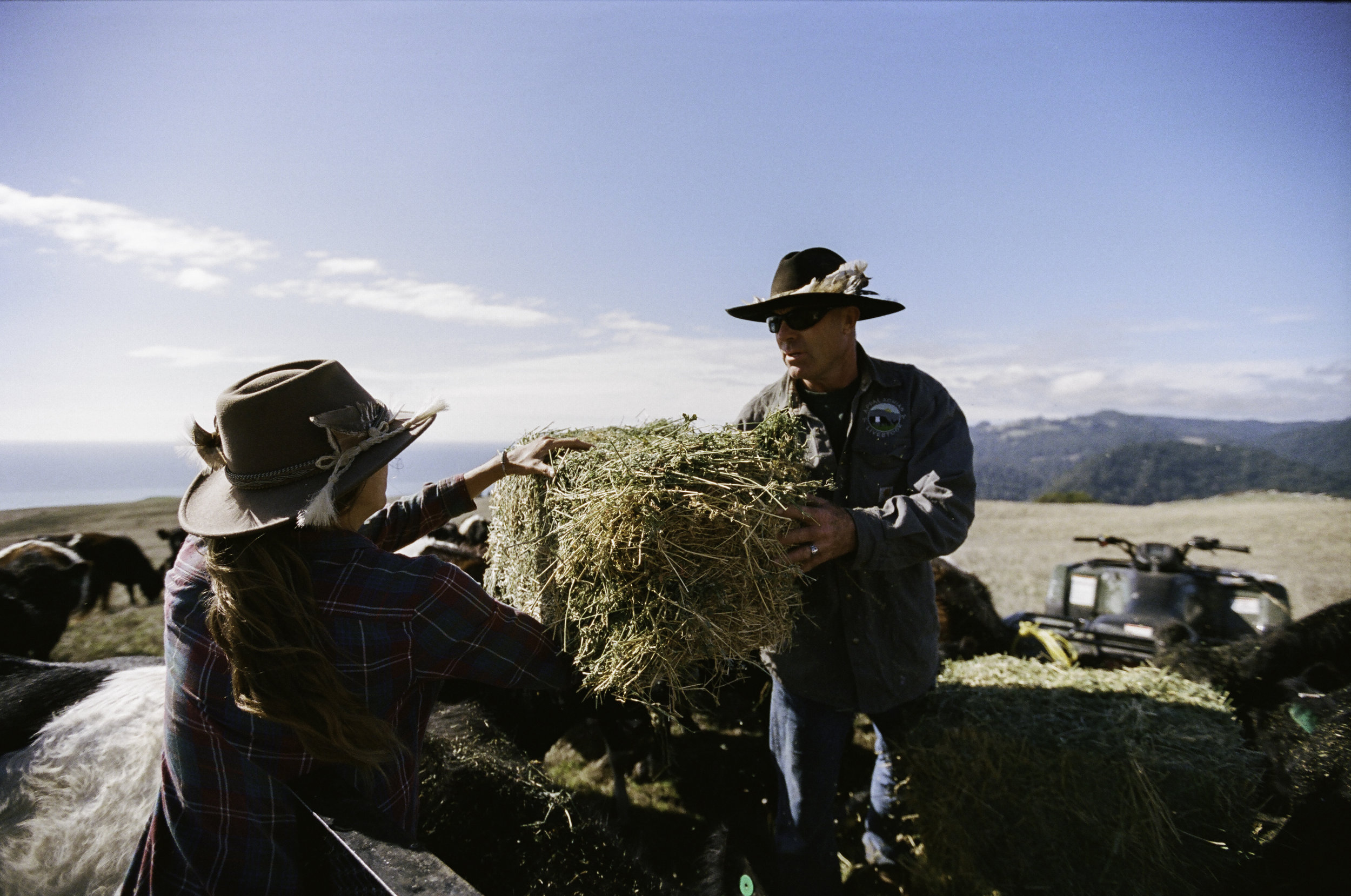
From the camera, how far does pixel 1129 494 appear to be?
290ft

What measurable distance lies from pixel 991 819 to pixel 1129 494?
107 m

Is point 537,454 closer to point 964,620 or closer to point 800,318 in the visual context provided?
point 800,318

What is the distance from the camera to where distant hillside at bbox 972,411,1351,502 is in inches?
4286

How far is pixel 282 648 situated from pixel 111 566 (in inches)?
407

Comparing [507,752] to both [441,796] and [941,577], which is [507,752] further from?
[941,577]

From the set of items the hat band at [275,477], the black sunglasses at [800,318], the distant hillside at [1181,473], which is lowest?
the distant hillside at [1181,473]

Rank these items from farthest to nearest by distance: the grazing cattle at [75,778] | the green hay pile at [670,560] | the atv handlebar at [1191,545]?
the atv handlebar at [1191,545] < the grazing cattle at [75,778] < the green hay pile at [670,560]

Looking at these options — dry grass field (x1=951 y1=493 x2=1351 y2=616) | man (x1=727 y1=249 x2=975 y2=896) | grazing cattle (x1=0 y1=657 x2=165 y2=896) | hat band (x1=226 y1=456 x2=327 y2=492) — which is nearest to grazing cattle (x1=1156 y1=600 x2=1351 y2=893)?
man (x1=727 y1=249 x2=975 y2=896)

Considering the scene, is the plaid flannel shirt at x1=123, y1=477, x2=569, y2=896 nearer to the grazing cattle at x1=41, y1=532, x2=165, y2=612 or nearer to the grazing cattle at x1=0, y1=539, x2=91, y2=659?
the grazing cattle at x1=0, y1=539, x2=91, y2=659

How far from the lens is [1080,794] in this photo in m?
2.98

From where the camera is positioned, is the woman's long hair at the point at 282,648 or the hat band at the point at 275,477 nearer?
the woman's long hair at the point at 282,648

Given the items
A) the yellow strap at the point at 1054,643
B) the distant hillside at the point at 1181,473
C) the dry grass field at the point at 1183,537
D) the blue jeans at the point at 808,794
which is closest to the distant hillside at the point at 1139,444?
the distant hillside at the point at 1181,473

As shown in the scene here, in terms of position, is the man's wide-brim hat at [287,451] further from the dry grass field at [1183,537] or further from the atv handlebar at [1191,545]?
the dry grass field at [1183,537]

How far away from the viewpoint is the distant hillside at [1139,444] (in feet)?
357
